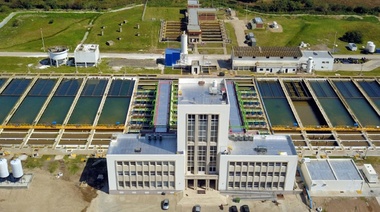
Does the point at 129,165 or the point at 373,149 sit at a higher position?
the point at 129,165

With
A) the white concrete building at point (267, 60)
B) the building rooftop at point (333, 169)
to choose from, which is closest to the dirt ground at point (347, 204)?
the building rooftop at point (333, 169)

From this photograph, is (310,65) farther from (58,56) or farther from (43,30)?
(43,30)

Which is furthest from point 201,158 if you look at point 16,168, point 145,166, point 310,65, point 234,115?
point 310,65

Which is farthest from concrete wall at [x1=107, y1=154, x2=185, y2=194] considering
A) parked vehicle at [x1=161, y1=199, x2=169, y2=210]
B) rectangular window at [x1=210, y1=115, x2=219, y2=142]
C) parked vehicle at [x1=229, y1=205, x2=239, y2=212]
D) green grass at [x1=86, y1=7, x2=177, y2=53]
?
green grass at [x1=86, y1=7, x2=177, y2=53]

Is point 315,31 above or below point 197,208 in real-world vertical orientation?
below

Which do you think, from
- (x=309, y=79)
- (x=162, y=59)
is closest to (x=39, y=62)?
(x=162, y=59)

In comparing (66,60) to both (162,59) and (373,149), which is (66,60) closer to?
(162,59)

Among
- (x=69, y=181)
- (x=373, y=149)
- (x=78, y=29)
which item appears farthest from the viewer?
(x=78, y=29)
